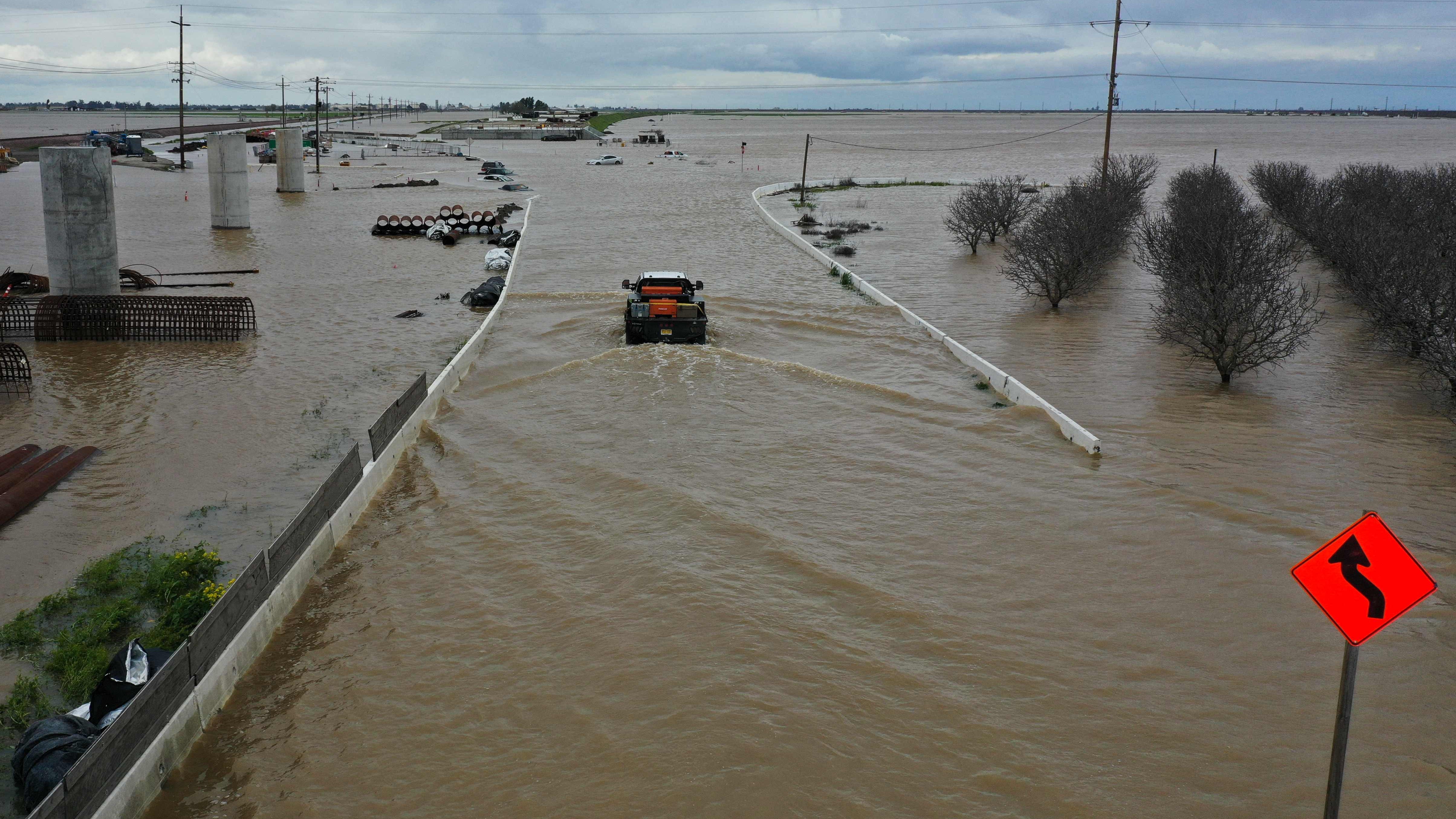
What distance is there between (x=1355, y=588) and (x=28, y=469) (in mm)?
15029

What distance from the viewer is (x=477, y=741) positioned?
820cm

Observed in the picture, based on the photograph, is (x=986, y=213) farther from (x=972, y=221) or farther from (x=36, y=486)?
(x=36, y=486)

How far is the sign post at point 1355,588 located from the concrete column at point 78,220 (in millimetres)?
26077

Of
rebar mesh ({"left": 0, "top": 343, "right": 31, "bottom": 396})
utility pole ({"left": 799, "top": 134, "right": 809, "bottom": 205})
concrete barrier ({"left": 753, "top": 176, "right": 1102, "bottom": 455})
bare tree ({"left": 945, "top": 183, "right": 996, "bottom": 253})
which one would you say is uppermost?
utility pole ({"left": 799, "top": 134, "right": 809, "bottom": 205})

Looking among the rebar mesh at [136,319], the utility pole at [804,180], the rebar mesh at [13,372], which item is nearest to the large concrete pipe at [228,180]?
the rebar mesh at [136,319]

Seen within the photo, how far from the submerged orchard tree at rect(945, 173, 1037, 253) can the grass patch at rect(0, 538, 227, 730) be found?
31.4 m

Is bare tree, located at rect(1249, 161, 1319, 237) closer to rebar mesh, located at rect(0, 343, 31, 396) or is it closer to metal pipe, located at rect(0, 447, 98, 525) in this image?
metal pipe, located at rect(0, 447, 98, 525)

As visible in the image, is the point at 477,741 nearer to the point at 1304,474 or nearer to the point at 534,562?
the point at 534,562

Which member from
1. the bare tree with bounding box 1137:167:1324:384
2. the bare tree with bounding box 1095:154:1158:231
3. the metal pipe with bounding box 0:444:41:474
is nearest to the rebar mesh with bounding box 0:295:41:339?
the metal pipe with bounding box 0:444:41:474

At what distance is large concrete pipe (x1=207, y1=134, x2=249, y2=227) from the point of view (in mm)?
41312

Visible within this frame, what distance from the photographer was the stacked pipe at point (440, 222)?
41219 mm

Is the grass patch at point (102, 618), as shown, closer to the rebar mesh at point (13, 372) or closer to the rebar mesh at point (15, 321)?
the rebar mesh at point (13, 372)

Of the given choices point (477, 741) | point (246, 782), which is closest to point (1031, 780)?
point (477, 741)

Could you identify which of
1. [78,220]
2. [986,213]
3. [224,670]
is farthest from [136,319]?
[986,213]
